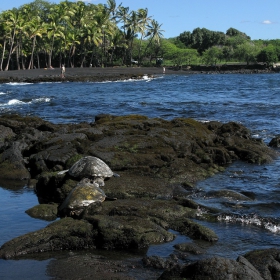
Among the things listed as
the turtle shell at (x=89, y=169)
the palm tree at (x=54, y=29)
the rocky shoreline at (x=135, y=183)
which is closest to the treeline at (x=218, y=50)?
the palm tree at (x=54, y=29)

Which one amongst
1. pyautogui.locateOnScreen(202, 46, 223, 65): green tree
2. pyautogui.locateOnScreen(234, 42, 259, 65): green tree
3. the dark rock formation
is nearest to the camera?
the dark rock formation

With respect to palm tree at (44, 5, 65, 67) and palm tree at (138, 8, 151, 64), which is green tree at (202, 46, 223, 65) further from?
palm tree at (44, 5, 65, 67)

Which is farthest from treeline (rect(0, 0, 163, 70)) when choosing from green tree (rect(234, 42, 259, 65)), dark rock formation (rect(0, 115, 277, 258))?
dark rock formation (rect(0, 115, 277, 258))

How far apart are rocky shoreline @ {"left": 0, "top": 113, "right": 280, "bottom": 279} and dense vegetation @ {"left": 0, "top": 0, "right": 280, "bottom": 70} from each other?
6175 centimetres

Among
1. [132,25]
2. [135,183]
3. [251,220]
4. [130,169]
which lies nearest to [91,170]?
[135,183]

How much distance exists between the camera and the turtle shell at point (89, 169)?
991cm

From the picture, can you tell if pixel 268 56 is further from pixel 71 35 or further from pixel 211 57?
pixel 71 35

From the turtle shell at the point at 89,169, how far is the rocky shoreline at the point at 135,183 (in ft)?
0.68

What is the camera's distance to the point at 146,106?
1219 inches

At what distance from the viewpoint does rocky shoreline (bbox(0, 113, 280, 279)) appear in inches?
258

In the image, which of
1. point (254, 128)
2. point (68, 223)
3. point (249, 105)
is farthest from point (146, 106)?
point (68, 223)

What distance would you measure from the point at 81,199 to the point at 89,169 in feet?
4.48

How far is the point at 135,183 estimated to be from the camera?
10.2m

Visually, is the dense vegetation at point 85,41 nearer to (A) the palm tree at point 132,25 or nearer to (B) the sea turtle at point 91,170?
(A) the palm tree at point 132,25
